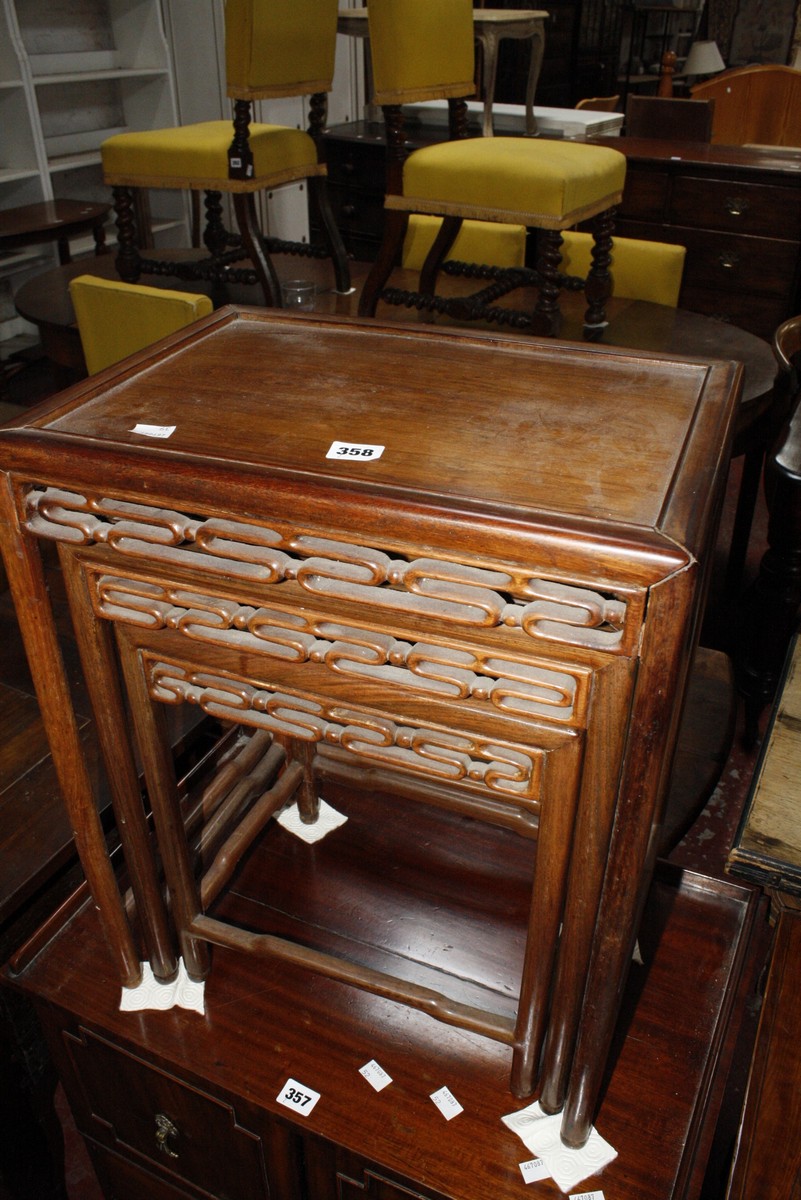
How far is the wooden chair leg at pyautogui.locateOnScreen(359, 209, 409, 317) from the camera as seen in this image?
2199 mm

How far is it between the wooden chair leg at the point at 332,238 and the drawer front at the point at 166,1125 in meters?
2.24

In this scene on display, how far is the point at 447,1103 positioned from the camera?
89 centimetres

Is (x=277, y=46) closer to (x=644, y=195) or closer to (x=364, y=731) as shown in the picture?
(x=644, y=195)

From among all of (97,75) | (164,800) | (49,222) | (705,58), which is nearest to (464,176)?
(164,800)

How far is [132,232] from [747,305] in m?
2.14

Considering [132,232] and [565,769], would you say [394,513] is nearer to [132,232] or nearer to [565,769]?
[565,769]

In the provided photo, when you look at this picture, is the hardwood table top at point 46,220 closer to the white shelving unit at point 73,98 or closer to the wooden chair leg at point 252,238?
the white shelving unit at point 73,98

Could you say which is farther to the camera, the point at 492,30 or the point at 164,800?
the point at 492,30

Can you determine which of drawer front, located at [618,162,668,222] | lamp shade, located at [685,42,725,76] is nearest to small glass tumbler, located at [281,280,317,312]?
drawer front, located at [618,162,668,222]

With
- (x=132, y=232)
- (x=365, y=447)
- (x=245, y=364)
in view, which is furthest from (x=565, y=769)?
(x=132, y=232)

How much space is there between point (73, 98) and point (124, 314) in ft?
9.37

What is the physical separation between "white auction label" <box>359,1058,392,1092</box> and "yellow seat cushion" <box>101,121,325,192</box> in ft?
6.60

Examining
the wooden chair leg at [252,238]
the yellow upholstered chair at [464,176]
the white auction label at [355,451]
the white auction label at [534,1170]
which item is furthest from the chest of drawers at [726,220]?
the white auction label at [534,1170]

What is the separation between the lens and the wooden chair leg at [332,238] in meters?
2.66
